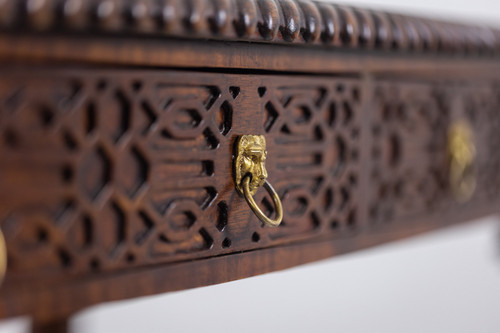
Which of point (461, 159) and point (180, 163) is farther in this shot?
point (461, 159)

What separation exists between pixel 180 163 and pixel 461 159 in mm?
405

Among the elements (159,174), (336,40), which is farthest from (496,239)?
(159,174)

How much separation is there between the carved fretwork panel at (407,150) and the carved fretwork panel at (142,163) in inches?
3.9

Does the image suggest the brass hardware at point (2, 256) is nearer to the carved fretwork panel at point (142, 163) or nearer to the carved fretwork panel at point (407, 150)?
the carved fretwork panel at point (142, 163)

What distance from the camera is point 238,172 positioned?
1.50ft

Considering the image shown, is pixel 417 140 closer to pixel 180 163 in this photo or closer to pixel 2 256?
pixel 180 163

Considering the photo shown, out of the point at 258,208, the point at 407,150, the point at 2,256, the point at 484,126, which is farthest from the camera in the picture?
the point at 484,126

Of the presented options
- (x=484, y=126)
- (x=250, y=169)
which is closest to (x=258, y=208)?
(x=250, y=169)

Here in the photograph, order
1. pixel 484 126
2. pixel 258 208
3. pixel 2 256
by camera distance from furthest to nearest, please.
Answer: pixel 484 126
pixel 258 208
pixel 2 256

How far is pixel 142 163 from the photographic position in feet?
1.34

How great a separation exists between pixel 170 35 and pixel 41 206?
0.13m

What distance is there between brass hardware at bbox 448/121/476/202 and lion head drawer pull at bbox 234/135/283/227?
0.32 m

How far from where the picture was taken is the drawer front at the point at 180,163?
0.36 meters

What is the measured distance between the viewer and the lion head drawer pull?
46 centimetres
